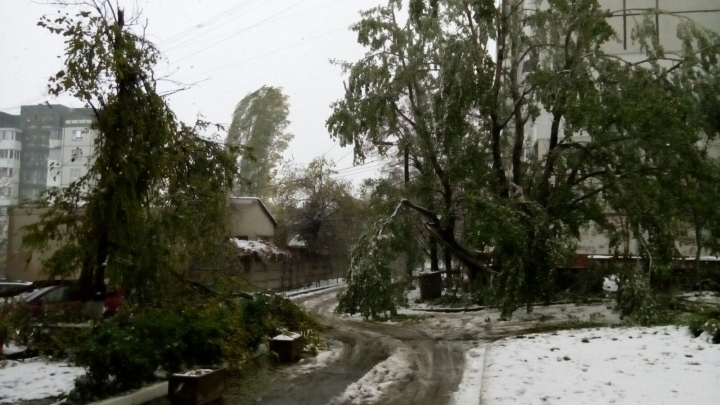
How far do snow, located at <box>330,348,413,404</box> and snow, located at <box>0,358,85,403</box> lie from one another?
3.85 m

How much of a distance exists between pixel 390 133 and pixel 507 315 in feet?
31.4

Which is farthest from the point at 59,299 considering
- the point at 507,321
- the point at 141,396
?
the point at 507,321

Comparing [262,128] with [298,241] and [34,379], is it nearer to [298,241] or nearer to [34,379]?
[298,241]

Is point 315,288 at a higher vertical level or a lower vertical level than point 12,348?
lower

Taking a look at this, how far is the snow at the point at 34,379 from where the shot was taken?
8.66 meters

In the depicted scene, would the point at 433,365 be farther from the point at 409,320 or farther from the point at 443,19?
the point at 443,19

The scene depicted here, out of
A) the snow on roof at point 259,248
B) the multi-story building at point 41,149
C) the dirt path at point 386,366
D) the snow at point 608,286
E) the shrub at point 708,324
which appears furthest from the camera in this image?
the snow on roof at point 259,248

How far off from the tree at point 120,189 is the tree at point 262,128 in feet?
82.1

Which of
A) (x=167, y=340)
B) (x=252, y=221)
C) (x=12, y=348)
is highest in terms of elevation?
(x=252, y=221)

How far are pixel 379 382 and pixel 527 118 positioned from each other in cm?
1415

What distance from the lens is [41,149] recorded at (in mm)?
18281

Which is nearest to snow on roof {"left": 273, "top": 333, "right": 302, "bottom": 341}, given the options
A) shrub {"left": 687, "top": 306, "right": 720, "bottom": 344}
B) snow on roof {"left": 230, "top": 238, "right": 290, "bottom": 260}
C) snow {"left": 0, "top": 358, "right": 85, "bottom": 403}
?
snow {"left": 0, "top": 358, "right": 85, "bottom": 403}

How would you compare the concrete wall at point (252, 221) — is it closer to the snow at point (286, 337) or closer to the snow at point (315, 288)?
the snow at point (315, 288)

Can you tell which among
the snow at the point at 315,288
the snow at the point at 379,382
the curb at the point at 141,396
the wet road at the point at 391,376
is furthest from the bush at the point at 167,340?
the snow at the point at 315,288
